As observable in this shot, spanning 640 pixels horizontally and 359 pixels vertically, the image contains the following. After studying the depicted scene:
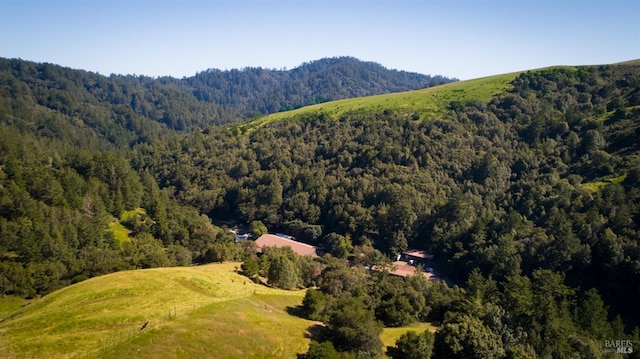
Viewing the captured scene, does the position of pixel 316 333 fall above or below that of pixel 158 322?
below

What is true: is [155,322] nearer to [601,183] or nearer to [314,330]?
[314,330]

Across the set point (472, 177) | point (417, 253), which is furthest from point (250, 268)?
point (472, 177)

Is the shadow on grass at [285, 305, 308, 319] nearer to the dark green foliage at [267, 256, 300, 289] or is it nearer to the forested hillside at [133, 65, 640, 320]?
the dark green foliage at [267, 256, 300, 289]

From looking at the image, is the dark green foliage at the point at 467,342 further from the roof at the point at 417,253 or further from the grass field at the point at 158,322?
the roof at the point at 417,253

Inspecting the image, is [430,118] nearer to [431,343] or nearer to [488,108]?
[488,108]

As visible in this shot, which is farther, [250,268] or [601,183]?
[601,183]

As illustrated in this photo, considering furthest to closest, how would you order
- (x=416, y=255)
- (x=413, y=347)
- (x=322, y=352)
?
(x=416, y=255), (x=413, y=347), (x=322, y=352)
